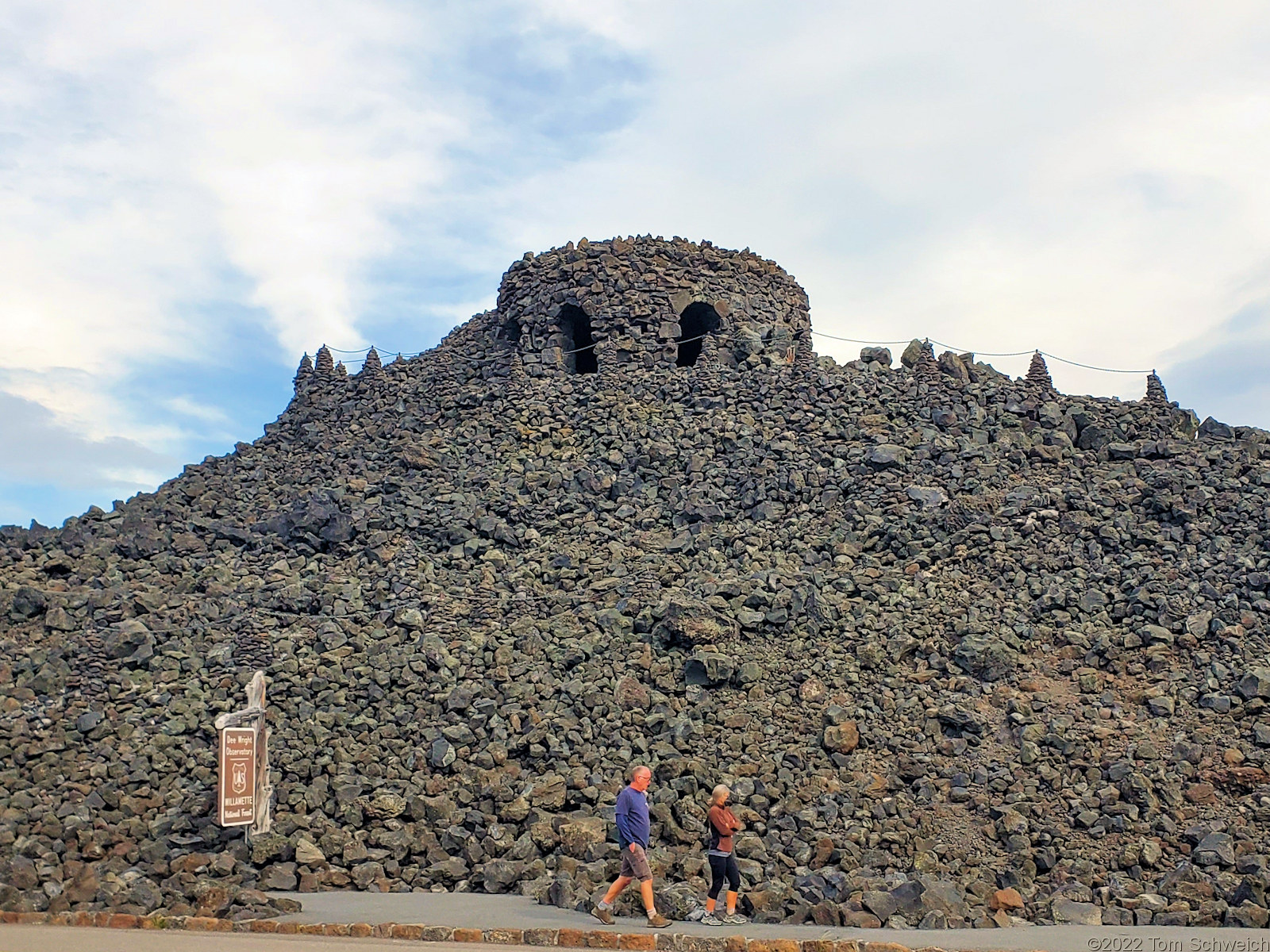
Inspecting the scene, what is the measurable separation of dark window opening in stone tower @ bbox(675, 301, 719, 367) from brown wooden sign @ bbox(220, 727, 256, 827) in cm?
1461

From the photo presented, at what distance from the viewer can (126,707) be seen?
15.5 meters

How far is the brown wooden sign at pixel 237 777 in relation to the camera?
12.1 metres

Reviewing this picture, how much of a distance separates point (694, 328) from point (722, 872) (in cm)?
1712

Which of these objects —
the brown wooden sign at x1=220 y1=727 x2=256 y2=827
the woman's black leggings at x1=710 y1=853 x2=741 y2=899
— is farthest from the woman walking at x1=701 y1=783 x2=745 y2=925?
the brown wooden sign at x1=220 y1=727 x2=256 y2=827

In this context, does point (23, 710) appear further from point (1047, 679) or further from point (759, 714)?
point (1047, 679)

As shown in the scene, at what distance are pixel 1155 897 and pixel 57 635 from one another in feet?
46.5

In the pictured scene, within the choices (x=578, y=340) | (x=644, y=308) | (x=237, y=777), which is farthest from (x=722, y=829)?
(x=578, y=340)

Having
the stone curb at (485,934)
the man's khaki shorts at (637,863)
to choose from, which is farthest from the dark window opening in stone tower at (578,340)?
the stone curb at (485,934)

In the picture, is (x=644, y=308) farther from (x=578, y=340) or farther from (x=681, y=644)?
(x=681, y=644)

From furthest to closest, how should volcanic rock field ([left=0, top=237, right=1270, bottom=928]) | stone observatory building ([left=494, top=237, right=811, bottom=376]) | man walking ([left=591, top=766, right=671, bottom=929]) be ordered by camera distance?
stone observatory building ([left=494, top=237, right=811, bottom=376]) < volcanic rock field ([left=0, top=237, right=1270, bottom=928]) < man walking ([left=591, top=766, right=671, bottom=929])

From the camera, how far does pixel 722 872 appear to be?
10.4m

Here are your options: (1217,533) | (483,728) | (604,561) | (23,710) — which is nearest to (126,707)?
(23,710)

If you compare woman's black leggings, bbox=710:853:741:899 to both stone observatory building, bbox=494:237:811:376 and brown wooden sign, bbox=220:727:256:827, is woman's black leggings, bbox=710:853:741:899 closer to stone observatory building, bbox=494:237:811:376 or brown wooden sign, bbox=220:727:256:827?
brown wooden sign, bbox=220:727:256:827

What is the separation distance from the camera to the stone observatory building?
24.7 meters
